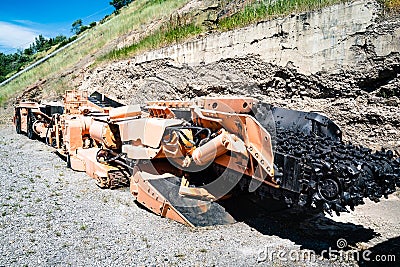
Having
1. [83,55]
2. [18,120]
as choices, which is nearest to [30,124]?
[18,120]

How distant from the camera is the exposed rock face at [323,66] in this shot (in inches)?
239

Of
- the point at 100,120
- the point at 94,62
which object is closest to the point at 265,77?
the point at 100,120

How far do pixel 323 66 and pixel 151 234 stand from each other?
423 centimetres

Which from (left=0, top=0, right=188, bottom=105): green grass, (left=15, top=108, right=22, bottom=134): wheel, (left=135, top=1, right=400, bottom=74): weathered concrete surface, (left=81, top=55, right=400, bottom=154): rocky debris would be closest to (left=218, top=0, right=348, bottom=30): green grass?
(left=135, top=1, right=400, bottom=74): weathered concrete surface

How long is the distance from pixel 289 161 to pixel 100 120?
4.31 metres

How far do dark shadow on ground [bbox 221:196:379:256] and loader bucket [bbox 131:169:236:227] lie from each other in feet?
0.81

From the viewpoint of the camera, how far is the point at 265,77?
7871mm

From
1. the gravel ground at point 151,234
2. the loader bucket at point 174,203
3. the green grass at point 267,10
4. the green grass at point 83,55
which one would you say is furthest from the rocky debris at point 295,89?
the green grass at point 83,55

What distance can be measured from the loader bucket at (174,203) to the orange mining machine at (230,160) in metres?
0.01

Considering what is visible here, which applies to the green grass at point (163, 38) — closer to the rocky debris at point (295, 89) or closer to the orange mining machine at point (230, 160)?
the rocky debris at point (295, 89)

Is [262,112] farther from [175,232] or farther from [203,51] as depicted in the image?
[203,51]

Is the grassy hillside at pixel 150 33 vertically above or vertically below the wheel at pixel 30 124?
above

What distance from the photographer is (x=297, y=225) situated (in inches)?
186

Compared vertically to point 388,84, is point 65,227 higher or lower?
lower
